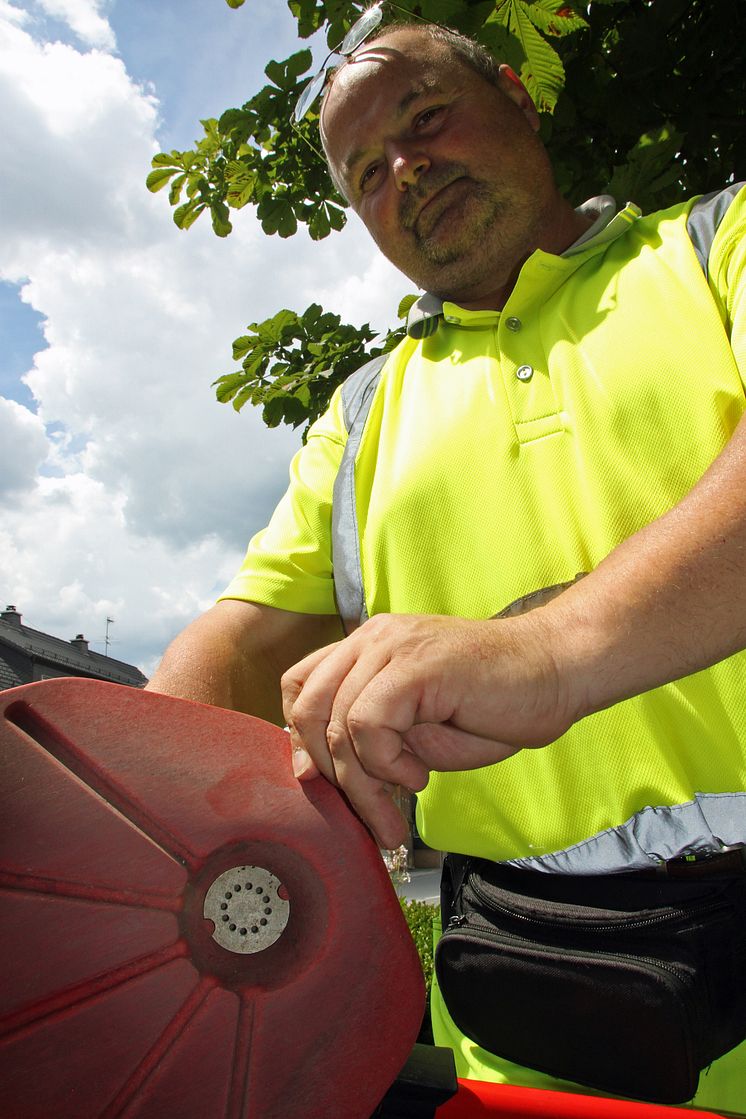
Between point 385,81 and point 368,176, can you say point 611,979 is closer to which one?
point 368,176

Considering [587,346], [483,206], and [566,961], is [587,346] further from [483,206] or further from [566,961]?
[566,961]

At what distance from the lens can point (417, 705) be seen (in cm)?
79

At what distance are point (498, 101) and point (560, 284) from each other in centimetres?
61

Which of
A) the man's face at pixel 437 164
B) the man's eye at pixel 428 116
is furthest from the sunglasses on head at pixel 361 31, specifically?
the man's eye at pixel 428 116

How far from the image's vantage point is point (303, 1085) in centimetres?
79

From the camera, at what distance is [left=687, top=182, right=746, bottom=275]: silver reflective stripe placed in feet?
4.37

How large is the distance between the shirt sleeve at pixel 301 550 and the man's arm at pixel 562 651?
72cm

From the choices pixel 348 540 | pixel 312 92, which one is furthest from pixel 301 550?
pixel 312 92

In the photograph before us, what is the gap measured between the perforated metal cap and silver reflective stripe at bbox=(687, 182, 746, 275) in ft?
3.82

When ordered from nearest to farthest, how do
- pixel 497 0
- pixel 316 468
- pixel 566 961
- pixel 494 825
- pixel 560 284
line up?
pixel 566 961 → pixel 494 825 → pixel 560 284 → pixel 316 468 → pixel 497 0

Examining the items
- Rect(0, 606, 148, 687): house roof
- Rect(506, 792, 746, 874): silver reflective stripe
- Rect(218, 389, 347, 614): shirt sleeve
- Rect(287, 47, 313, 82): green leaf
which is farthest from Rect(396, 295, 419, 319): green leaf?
Rect(0, 606, 148, 687): house roof

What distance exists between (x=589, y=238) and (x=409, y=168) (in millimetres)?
432

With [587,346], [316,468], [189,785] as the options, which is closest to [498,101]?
[587,346]

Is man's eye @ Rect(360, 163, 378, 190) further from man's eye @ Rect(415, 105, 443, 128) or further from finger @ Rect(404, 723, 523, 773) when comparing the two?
finger @ Rect(404, 723, 523, 773)
